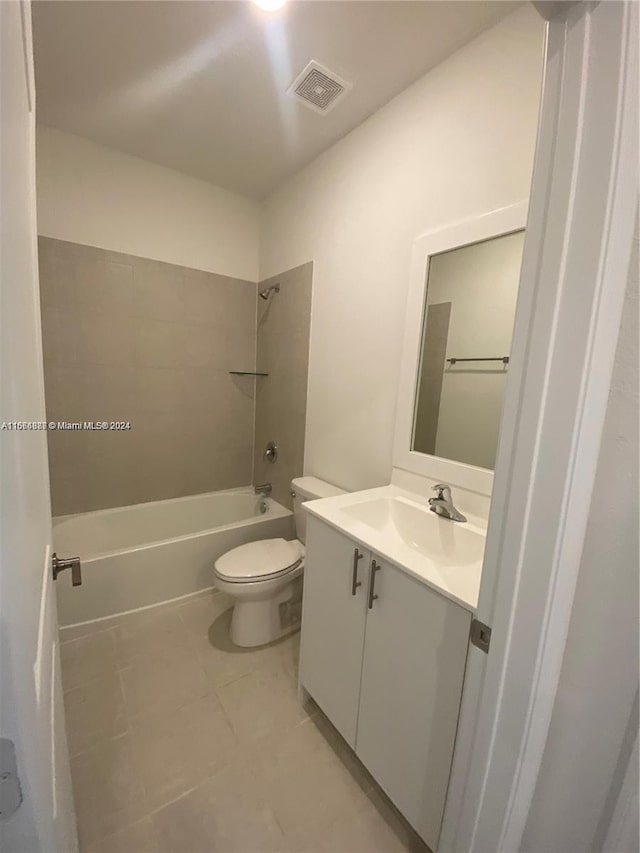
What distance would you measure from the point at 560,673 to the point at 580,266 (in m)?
0.68

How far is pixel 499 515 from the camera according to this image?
597 millimetres

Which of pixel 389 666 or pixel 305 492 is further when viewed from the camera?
pixel 305 492

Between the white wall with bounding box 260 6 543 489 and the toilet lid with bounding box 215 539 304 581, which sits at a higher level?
the white wall with bounding box 260 6 543 489

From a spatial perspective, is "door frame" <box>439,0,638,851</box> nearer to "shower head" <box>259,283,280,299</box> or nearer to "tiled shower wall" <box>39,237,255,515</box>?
"shower head" <box>259,283,280,299</box>

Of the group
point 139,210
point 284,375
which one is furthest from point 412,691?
point 139,210

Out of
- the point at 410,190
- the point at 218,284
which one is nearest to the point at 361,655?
the point at 410,190

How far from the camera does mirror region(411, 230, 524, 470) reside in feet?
4.12

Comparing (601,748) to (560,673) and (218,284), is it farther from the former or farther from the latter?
(218,284)

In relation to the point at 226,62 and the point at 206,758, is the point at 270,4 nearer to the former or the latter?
the point at 226,62

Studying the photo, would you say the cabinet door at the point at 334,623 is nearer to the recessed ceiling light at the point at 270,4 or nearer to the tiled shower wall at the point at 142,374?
the tiled shower wall at the point at 142,374

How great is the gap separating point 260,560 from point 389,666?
0.89 meters

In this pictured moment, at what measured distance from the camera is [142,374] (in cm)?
232

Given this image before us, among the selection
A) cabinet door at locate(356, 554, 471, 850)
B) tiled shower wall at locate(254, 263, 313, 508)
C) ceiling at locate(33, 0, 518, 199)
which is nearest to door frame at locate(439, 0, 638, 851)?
cabinet door at locate(356, 554, 471, 850)

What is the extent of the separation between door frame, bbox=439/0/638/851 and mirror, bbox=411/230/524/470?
28.0 inches
